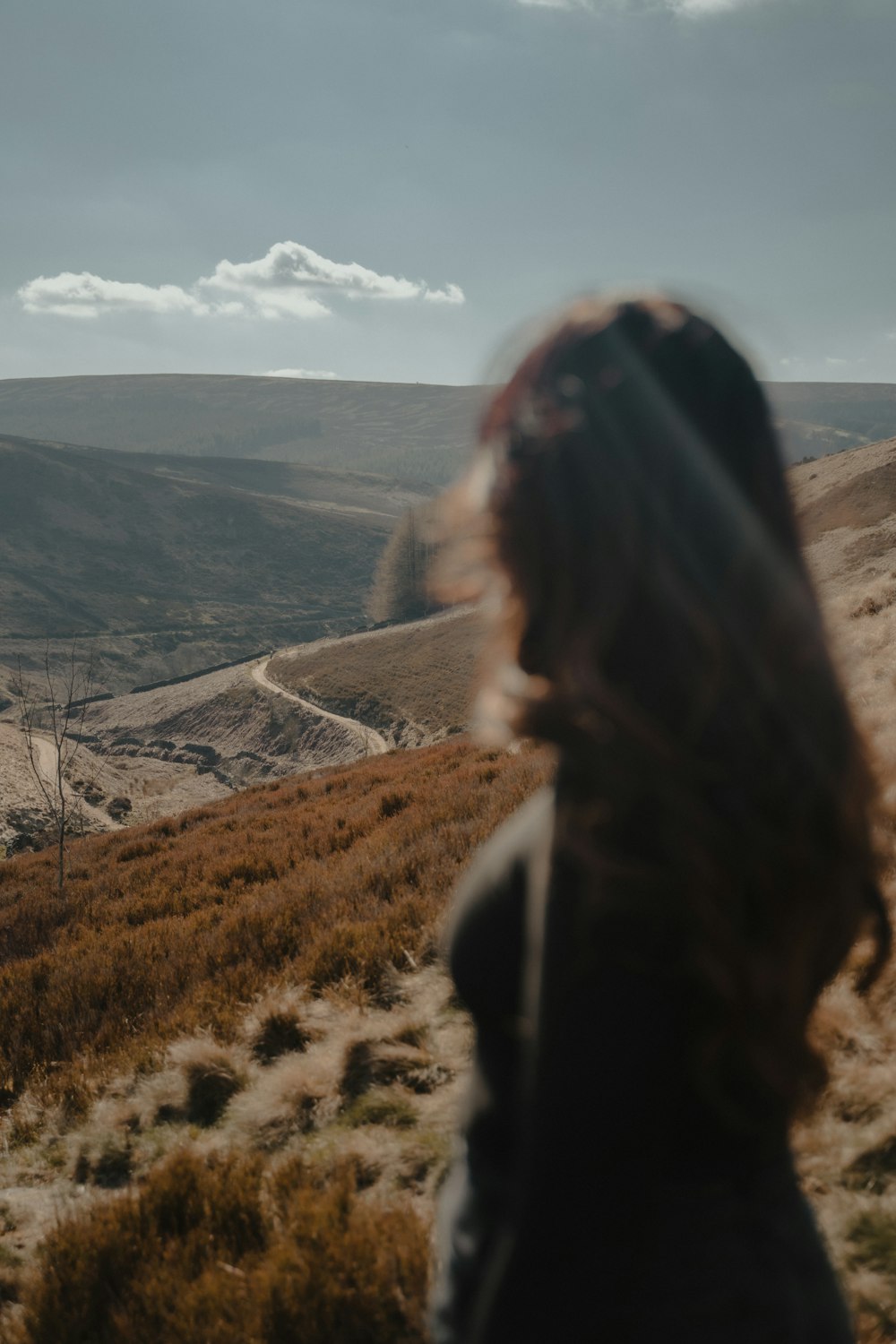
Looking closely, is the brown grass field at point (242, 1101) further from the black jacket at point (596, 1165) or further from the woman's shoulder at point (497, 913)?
the woman's shoulder at point (497, 913)

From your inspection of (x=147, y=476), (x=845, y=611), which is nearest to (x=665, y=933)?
(x=845, y=611)

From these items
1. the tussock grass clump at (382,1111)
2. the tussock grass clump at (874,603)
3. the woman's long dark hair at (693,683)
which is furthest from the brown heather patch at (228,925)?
the tussock grass clump at (874,603)

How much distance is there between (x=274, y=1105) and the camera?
4211 mm

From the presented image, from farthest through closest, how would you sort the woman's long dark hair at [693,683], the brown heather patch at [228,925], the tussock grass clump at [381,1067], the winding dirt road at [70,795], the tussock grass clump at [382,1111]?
the winding dirt road at [70,795] → the brown heather patch at [228,925] → the tussock grass clump at [381,1067] → the tussock grass clump at [382,1111] → the woman's long dark hair at [693,683]

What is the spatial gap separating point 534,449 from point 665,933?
0.77 m

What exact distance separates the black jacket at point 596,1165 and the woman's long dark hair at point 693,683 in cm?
8

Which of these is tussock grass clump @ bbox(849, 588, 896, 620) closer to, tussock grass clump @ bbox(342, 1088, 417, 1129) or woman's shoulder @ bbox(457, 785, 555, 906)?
tussock grass clump @ bbox(342, 1088, 417, 1129)

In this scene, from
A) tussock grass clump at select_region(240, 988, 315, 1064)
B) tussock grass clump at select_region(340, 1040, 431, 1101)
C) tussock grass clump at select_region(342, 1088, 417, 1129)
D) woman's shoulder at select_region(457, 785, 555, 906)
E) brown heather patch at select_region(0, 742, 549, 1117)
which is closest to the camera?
woman's shoulder at select_region(457, 785, 555, 906)

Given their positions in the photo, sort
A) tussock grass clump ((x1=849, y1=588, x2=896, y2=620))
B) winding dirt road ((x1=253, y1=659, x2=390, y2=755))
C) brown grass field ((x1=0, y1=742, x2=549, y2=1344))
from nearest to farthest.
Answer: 1. brown grass field ((x1=0, y1=742, x2=549, y2=1344))
2. tussock grass clump ((x1=849, y1=588, x2=896, y2=620))
3. winding dirt road ((x1=253, y1=659, x2=390, y2=755))

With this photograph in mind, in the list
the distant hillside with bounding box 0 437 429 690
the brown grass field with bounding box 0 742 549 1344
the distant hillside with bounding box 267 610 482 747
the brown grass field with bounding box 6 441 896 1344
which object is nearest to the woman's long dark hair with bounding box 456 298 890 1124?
the brown grass field with bounding box 6 441 896 1344

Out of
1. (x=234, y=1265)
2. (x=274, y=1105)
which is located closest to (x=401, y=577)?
(x=274, y=1105)

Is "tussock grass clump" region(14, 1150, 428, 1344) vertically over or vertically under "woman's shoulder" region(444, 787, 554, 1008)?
under

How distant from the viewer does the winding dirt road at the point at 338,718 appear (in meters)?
48.7

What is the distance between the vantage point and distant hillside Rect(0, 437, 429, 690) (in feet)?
411
